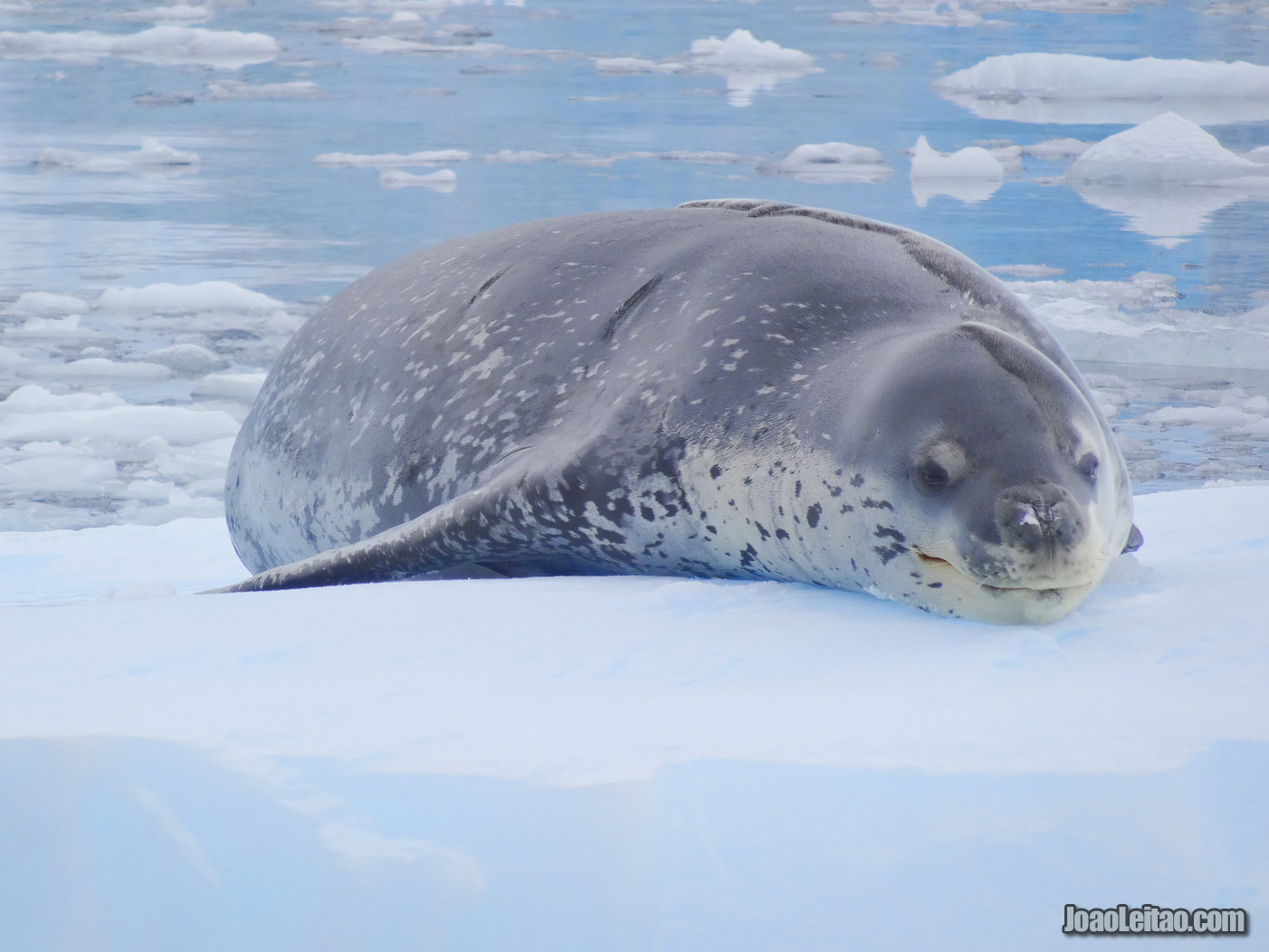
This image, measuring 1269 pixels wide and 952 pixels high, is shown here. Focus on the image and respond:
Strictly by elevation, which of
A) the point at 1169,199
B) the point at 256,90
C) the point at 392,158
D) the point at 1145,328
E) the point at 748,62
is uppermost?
the point at 256,90

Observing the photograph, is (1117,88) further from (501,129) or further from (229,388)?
(229,388)

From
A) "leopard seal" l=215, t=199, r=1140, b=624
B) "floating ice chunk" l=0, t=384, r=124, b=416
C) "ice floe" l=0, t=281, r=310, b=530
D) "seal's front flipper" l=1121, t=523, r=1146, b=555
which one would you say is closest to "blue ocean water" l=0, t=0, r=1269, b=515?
"ice floe" l=0, t=281, r=310, b=530

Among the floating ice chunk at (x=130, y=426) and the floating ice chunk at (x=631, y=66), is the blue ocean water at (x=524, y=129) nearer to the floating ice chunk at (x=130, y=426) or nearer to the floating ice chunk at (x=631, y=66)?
the floating ice chunk at (x=631, y=66)

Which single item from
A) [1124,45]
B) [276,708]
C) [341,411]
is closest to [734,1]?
[1124,45]

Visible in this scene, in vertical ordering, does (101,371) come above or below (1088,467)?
below

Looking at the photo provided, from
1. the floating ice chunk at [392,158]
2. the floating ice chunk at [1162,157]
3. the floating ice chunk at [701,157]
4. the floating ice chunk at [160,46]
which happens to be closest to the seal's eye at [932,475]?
the floating ice chunk at [1162,157]

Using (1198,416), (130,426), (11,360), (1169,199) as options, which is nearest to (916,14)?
(1169,199)

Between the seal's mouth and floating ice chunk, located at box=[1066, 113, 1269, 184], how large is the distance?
1343 centimetres

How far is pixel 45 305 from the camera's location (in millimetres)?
12469

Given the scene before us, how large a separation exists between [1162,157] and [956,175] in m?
2.34

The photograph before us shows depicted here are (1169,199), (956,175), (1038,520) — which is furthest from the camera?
(956,175)

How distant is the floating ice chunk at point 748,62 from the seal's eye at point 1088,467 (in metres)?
19.2

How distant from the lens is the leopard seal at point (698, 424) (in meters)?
1.82

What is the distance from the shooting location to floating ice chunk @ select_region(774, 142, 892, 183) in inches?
630
